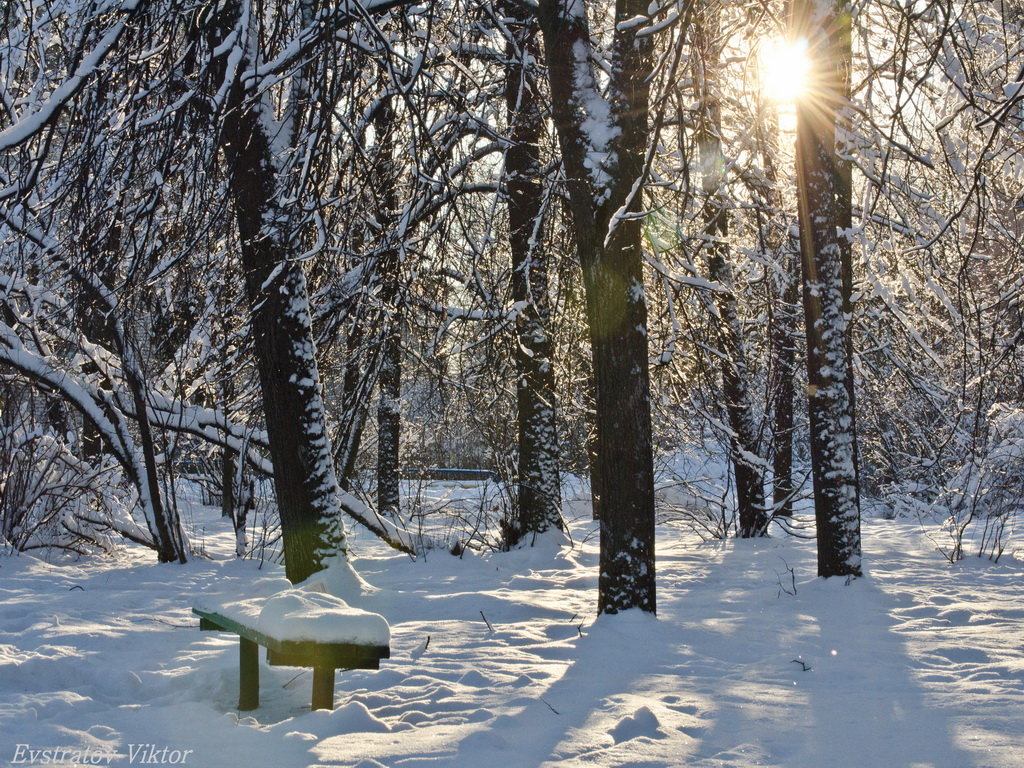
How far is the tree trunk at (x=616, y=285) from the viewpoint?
16.7 feet

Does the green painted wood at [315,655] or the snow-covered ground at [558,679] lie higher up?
the green painted wood at [315,655]

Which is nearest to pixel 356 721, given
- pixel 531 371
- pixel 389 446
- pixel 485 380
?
pixel 531 371

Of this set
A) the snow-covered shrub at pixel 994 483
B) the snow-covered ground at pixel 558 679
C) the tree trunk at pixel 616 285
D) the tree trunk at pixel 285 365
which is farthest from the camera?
the snow-covered shrub at pixel 994 483

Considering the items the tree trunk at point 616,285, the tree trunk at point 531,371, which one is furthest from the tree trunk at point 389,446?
the tree trunk at point 616,285

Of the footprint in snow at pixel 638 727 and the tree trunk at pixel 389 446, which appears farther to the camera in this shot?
the tree trunk at pixel 389 446

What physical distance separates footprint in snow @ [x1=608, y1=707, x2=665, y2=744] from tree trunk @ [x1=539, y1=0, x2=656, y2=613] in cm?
179

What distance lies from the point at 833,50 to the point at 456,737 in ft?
18.1

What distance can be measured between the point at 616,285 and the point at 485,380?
5.12m

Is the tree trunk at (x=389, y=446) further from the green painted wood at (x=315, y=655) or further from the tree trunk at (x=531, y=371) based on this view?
the green painted wood at (x=315, y=655)

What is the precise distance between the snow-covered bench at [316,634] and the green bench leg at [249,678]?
10 mm

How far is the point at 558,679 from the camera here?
4.01 meters

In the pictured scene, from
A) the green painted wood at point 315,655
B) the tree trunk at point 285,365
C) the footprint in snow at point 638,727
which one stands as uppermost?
the tree trunk at point 285,365

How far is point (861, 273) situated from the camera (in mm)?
9375

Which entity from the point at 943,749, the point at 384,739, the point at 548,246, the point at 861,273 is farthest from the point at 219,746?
the point at 861,273
